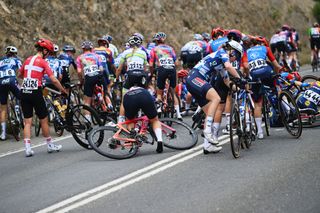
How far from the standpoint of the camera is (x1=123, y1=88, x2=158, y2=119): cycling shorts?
10.8 m

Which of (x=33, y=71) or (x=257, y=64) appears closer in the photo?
(x=33, y=71)

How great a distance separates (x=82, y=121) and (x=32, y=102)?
3.36ft

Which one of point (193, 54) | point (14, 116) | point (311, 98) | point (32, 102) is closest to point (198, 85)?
point (311, 98)

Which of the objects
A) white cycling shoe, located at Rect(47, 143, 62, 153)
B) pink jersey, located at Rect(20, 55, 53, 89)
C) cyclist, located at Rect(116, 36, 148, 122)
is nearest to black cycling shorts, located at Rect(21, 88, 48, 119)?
pink jersey, located at Rect(20, 55, 53, 89)

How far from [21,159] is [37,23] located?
12.5 meters

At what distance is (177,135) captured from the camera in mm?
11289

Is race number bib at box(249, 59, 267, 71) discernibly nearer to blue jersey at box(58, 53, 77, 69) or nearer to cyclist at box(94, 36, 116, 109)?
cyclist at box(94, 36, 116, 109)

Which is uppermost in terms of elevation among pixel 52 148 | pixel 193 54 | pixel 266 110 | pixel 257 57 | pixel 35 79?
pixel 193 54

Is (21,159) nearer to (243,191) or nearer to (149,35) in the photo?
(243,191)

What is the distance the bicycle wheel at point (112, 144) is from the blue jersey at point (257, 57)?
2.99m

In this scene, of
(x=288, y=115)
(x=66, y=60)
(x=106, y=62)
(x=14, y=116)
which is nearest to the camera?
(x=288, y=115)

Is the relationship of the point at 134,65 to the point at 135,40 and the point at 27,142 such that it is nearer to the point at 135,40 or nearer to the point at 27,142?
the point at 135,40

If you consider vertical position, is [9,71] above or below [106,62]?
below

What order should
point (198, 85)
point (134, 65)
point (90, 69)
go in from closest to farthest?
point (198, 85)
point (134, 65)
point (90, 69)
